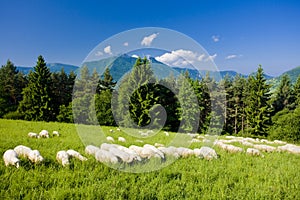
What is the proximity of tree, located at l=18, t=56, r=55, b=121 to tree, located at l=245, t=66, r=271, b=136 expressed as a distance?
1445 inches

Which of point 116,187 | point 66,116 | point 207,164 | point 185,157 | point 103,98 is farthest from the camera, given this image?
point 66,116

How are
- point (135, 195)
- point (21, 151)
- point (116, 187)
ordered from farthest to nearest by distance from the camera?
1. point (21, 151)
2. point (116, 187)
3. point (135, 195)

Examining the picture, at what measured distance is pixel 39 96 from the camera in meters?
36.8

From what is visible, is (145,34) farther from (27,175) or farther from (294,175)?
(294,175)

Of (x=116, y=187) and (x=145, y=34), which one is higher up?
(x=145, y=34)

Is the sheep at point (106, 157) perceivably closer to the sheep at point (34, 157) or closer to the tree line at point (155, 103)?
the sheep at point (34, 157)

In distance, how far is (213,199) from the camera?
3924 mm

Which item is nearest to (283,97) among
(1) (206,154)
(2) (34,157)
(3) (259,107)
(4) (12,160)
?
(3) (259,107)

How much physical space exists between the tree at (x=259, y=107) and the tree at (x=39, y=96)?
120 feet

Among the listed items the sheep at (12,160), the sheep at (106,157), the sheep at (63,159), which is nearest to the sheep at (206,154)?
the sheep at (106,157)

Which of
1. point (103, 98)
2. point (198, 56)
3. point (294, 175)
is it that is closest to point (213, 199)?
point (294, 175)

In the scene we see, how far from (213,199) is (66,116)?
126 ft

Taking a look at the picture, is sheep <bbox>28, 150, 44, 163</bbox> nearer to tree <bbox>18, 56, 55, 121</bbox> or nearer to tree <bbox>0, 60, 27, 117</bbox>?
tree <bbox>18, 56, 55, 121</bbox>

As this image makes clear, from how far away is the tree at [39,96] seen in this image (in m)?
36.6
